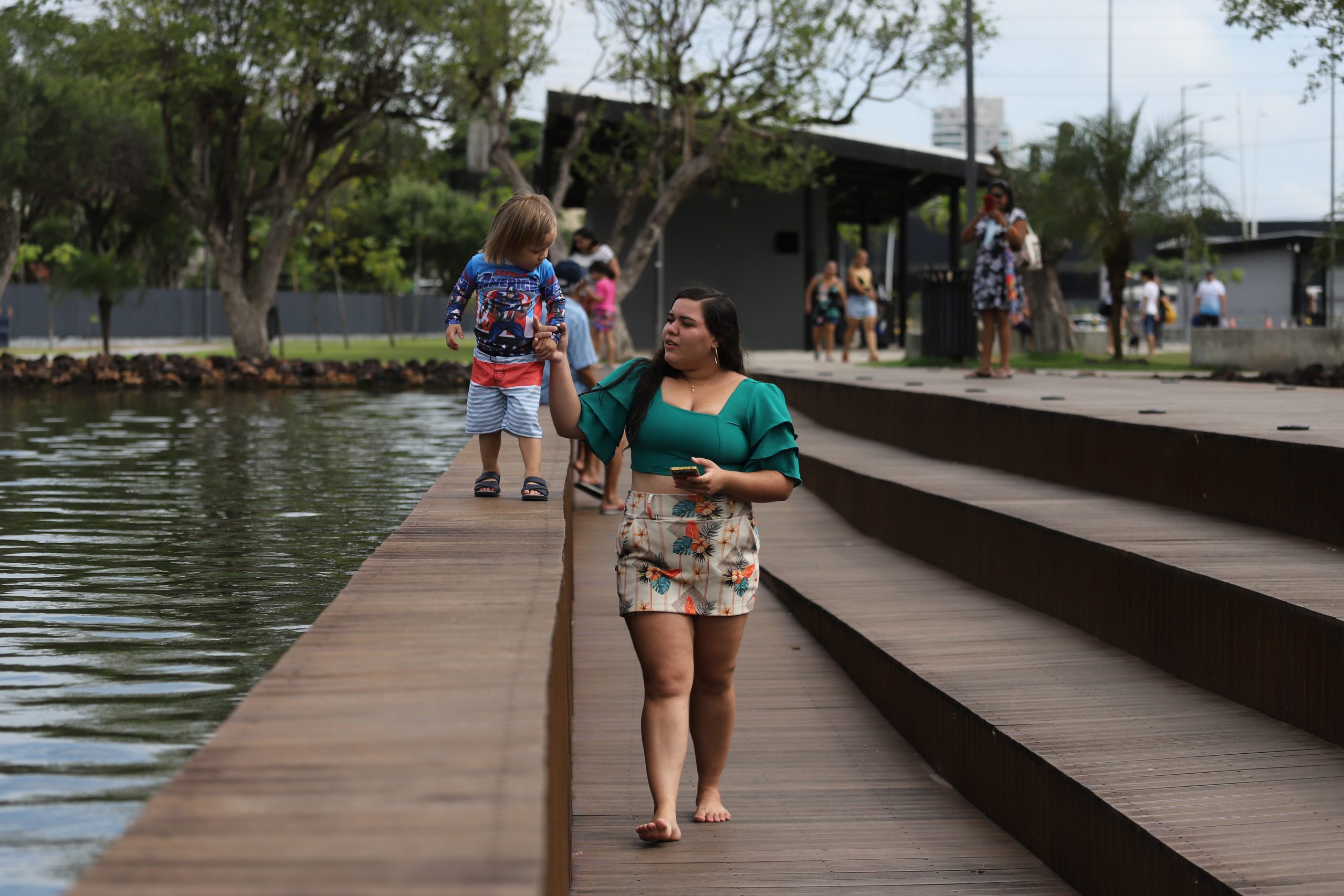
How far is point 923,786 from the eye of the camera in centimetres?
507

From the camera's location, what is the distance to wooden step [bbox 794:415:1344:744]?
4328 mm

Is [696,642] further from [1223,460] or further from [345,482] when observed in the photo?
[345,482]

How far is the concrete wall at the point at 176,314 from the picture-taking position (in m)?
50.3

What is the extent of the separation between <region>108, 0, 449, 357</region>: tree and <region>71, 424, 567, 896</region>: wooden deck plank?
26.2m

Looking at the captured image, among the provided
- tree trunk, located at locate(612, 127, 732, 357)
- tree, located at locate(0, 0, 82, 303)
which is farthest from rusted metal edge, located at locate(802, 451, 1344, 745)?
tree, located at locate(0, 0, 82, 303)

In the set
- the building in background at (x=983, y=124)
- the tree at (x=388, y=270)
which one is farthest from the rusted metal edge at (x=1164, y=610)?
the building in background at (x=983, y=124)

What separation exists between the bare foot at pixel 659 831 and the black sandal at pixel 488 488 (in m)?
1.90

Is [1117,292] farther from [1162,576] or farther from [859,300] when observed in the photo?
[1162,576]

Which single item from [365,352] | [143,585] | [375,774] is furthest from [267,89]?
[375,774]

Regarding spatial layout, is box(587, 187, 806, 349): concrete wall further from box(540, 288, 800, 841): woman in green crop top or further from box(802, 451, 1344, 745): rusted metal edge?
box(540, 288, 800, 841): woman in green crop top

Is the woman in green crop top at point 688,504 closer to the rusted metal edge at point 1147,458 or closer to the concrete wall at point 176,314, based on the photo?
the rusted metal edge at point 1147,458

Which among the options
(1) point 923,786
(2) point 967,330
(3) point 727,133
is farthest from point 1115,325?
(1) point 923,786

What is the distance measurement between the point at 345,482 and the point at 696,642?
568cm

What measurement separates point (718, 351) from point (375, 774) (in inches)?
102
